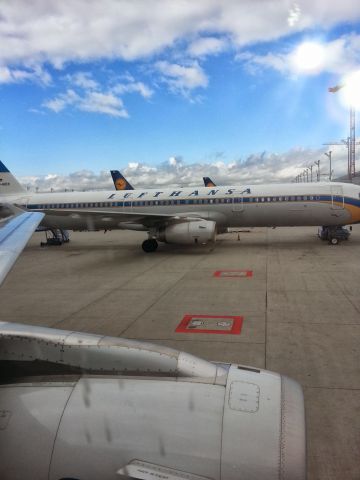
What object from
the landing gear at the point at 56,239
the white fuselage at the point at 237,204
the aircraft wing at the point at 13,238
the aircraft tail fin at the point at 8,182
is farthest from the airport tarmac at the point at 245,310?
the aircraft tail fin at the point at 8,182

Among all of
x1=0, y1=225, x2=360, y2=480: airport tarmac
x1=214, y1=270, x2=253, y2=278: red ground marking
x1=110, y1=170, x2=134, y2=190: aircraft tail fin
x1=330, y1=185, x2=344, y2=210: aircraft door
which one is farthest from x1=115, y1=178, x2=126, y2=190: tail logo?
x1=214, y1=270, x2=253, y2=278: red ground marking

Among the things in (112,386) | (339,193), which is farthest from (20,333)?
(339,193)

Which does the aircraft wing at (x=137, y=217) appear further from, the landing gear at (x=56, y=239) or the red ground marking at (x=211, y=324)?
the red ground marking at (x=211, y=324)

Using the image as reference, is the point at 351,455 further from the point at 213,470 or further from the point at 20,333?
the point at 20,333

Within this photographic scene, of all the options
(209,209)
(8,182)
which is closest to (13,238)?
(209,209)

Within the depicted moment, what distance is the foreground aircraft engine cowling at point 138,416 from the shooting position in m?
2.26

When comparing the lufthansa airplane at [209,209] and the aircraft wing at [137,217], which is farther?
the lufthansa airplane at [209,209]

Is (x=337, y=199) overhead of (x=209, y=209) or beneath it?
overhead

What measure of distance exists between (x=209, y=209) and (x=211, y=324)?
11.7 m

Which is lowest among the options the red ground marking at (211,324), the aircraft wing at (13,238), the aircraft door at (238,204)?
the red ground marking at (211,324)

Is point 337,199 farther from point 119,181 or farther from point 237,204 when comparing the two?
point 119,181

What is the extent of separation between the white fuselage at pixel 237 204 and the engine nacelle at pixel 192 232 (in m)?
2.01

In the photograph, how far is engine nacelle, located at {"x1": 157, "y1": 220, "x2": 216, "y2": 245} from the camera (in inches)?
643

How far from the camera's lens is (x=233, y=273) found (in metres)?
12.3
